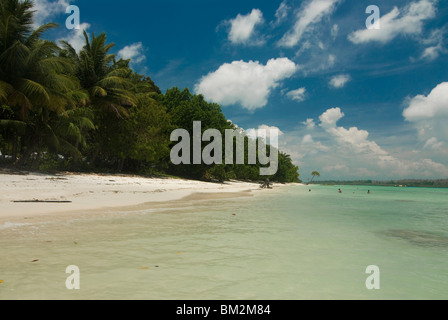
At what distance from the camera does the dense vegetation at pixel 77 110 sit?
1908 centimetres

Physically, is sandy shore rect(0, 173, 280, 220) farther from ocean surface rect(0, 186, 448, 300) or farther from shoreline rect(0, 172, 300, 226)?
ocean surface rect(0, 186, 448, 300)

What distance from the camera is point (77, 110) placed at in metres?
25.4

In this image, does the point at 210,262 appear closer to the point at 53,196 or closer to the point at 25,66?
the point at 53,196

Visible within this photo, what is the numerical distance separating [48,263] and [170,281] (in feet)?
7.50

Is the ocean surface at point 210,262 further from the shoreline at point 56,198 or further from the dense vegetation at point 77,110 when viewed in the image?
the dense vegetation at point 77,110

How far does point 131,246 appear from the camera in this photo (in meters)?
6.32

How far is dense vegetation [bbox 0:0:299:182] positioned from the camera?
19.1 meters

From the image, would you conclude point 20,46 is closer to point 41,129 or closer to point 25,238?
point 41,129

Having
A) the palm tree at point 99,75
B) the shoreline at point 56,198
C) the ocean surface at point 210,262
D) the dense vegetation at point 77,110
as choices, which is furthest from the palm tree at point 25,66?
the ocean surface at point 210,262

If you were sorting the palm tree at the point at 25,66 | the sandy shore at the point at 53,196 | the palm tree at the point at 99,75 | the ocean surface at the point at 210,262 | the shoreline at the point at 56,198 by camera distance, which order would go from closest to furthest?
the ocean surface at the point at 210,262 < the shoreline at the point at 56,198 < the sandy shore at the point at 53,196 < the palm tree at the point at 25,66 < the palm tree at the point at 99,75

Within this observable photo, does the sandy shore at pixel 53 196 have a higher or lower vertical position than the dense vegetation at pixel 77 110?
lower

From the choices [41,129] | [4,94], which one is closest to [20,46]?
A: [4,94]

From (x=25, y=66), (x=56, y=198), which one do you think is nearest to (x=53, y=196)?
(x=56, y=198)

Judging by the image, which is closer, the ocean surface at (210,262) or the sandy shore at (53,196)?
the ocean surface at (210,262)
